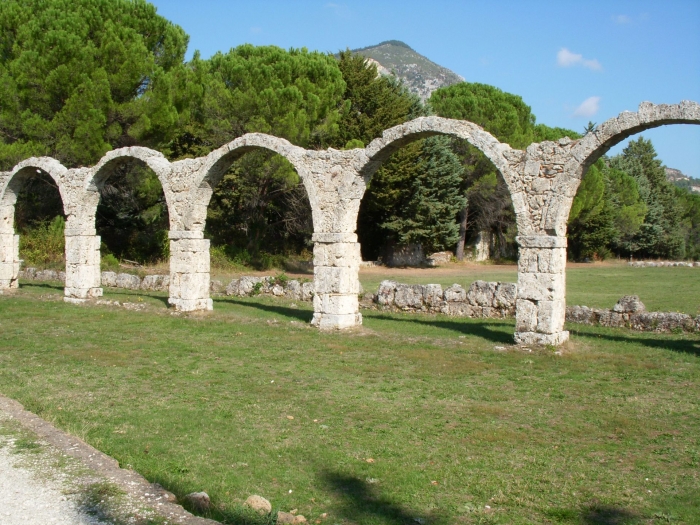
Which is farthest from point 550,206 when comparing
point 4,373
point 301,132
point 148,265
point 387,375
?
point 148,265

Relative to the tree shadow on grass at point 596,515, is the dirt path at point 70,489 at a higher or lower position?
higher

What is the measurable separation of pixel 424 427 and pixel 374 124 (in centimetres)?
2204

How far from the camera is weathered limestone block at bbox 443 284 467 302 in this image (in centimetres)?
1395

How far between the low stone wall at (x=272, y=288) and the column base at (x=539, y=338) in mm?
6971

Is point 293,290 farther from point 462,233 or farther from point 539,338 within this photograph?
point 462,233

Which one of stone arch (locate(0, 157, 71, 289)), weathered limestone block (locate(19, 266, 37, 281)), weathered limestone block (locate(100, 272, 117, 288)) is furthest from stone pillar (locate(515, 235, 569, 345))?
weathered limestone block (locate(19, 266, 37, 281))

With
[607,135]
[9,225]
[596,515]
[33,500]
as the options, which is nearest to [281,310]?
[607,135]

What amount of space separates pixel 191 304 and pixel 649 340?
28.2 feet

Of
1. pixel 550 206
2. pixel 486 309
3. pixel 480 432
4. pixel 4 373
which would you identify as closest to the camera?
pixel 480 432

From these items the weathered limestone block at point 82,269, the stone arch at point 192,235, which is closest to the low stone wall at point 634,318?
the stone arch at point 192,235

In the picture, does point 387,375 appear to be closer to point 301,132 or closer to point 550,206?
point 550,206

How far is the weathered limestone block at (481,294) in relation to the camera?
13.6 m

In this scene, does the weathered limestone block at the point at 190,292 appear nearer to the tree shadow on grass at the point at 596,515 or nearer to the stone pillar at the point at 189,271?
the stone pillar at the point at 189,271

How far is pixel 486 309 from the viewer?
13.7m
